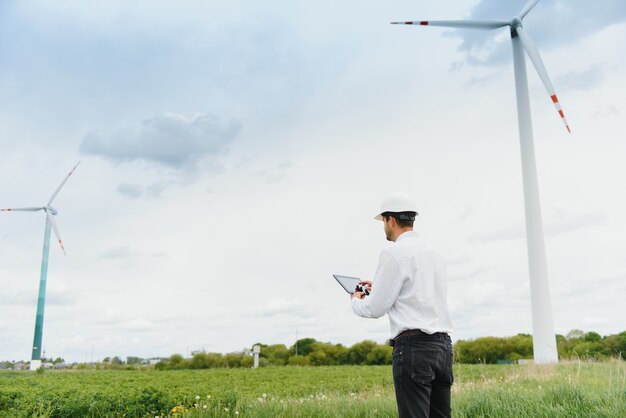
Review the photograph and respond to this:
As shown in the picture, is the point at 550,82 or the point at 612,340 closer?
the point at 550,82

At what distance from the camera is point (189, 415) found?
8539 millimetres

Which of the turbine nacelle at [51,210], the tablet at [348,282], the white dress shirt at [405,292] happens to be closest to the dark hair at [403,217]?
the white dress shirt at [405,292]

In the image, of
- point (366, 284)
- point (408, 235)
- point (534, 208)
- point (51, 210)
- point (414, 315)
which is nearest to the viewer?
point (414, 315)

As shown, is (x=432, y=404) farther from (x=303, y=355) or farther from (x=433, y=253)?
(x=303, y=355)


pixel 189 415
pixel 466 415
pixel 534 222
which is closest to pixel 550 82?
pixel 534 222

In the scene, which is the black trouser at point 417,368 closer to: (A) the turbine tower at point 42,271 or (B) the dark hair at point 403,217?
(B) the dark hair at point 403,217

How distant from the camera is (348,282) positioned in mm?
4992

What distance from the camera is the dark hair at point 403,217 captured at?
464cm

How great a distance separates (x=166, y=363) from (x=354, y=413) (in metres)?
35.8

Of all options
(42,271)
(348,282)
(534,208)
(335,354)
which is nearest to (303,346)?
(335,354)

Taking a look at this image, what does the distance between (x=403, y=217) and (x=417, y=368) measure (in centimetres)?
117

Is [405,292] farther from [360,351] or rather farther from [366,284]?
[360,351]

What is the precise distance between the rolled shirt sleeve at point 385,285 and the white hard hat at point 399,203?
1.45 feet

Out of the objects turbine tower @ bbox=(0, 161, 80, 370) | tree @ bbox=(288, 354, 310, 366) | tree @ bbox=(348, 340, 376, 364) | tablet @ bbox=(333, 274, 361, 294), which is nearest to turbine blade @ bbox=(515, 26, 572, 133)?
tablet @ bbox=(333, 274, 361, 294)
